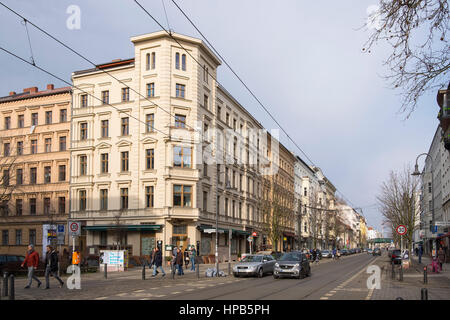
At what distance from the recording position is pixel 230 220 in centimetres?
5619

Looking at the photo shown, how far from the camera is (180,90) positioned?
46906 mm

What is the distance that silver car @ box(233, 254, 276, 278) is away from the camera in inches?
1149

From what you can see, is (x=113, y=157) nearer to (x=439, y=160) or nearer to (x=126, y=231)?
(x=126, y=231)

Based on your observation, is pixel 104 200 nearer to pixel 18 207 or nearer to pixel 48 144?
pixel 48 144

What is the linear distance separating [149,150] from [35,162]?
1612 cm

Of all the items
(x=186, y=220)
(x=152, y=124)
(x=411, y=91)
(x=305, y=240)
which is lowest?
(x=305, y=240)

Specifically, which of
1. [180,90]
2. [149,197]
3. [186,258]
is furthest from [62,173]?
[186,258]

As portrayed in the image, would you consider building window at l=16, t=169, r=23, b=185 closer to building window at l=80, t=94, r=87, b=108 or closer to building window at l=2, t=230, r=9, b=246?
building window at l=2, t=230, r=9, b=246

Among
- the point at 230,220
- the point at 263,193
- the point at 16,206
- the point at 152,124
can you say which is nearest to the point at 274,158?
the point at 263,193
